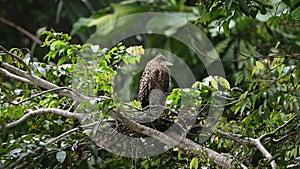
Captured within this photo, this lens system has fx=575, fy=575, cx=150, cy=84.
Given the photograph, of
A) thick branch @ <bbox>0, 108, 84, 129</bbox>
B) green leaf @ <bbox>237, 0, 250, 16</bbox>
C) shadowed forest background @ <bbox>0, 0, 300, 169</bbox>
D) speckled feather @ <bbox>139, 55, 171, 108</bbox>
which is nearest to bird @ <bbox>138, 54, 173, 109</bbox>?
speckled feather @ <bbox>139, 55, 171, 108</bbox>

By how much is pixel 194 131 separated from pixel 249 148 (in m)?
0.27

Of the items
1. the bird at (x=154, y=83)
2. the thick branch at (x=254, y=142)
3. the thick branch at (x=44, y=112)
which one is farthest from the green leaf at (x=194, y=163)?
the bird at (x=154, y=83)

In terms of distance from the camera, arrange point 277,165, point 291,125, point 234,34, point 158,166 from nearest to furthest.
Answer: point 277,165 < point 291,125 < point 158,166 < point 234,34

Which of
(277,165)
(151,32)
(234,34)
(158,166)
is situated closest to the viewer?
(277,165)

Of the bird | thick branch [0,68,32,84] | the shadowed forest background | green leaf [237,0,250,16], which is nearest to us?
green leaf [237,0,250,16]

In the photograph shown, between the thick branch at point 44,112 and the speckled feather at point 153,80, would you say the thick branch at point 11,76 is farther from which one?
the speckled feather at point 153,80

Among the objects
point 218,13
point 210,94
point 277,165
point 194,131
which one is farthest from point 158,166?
point 218,13

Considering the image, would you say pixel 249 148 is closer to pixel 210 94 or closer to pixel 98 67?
pixel 210 94

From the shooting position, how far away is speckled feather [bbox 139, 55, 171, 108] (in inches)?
95.1

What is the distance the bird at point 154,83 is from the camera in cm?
240

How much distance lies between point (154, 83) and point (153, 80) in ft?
0.05

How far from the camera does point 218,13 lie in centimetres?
191

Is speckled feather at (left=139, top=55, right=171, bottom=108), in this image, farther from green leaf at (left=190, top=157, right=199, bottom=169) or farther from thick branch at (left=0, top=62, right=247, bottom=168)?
green leaf at (left=190, top=157, right=199, bottom=169)

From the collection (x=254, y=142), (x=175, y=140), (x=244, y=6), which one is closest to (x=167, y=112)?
(x=175, y=140)
